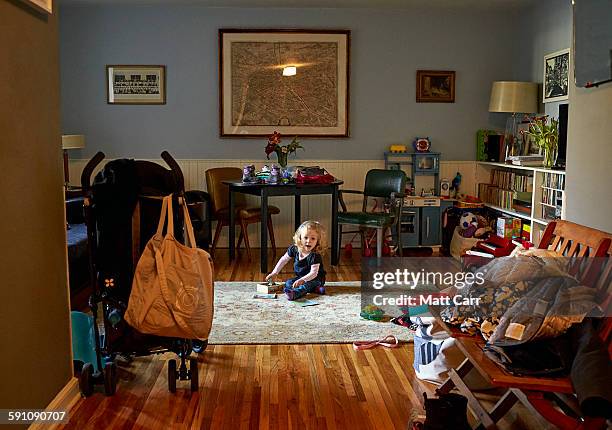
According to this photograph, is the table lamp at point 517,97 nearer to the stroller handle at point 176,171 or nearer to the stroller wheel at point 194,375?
the stroller handle at point 176,171

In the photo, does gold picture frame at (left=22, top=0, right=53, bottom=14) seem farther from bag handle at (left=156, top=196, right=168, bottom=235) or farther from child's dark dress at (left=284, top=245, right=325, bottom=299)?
child's dark dress at (left=284, top=245, right=325, bottom=299)

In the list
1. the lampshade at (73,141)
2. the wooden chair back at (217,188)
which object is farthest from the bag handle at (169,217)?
the lampshade at (73,141)

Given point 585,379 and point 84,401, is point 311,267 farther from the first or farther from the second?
point 585,379

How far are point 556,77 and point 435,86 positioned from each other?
1475 mm

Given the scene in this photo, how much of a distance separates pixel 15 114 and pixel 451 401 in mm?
1941

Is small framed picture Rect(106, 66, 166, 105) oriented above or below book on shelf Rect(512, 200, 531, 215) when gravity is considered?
above

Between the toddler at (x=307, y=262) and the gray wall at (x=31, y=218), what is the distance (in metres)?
2.37

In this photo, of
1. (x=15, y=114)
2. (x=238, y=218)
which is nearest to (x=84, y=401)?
(x=15, y=114)

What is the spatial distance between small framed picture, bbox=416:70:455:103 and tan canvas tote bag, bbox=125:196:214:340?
4.97 meters

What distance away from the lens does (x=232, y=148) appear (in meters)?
7.59

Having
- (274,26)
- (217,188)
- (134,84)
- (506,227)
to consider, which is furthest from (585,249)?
(134,84)

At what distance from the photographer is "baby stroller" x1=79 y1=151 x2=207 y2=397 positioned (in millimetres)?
3314

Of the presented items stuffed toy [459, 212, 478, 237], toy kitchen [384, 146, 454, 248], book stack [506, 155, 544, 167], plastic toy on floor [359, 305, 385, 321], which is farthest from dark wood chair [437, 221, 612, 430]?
toy kitchen [384, 146, 454, 248]

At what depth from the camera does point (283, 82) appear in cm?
746
